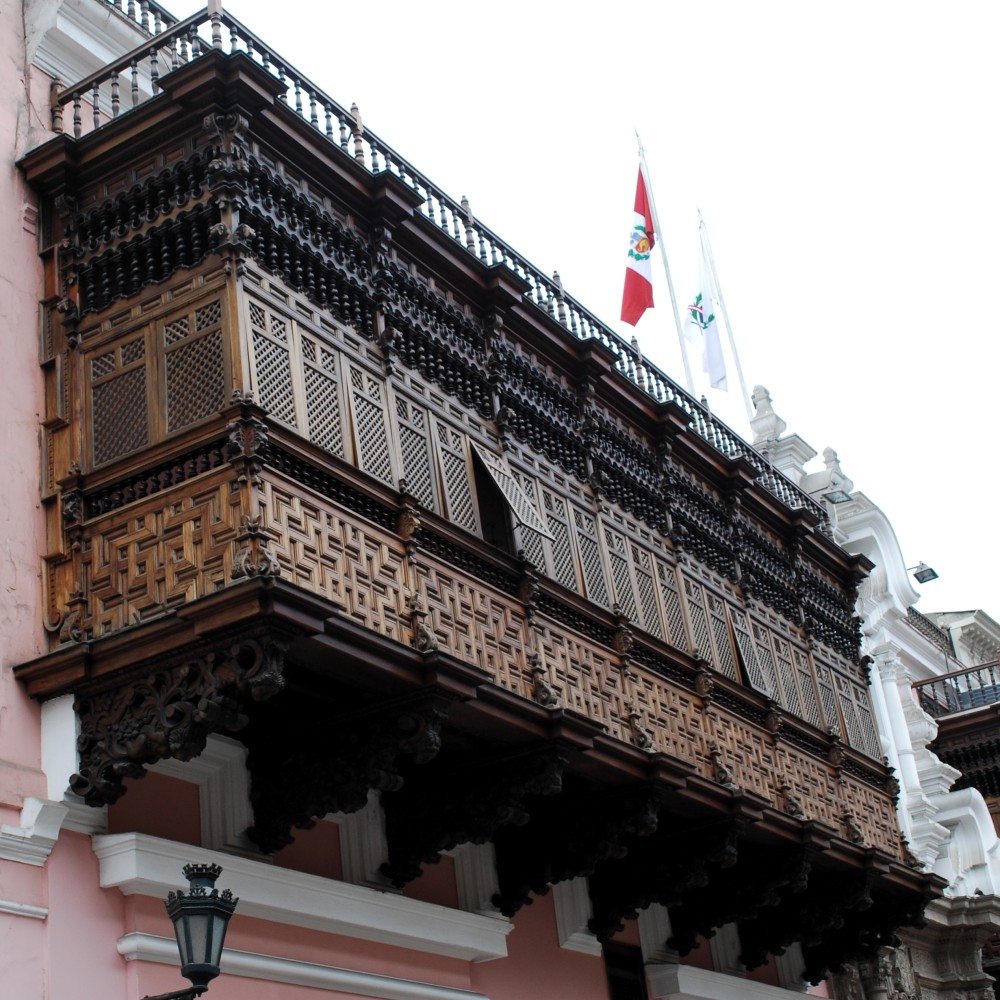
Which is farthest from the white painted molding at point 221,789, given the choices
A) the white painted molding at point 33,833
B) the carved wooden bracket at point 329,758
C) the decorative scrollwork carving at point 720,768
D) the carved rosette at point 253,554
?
the decorative scrollwork carving at point 720,768

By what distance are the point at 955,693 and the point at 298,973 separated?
15.8 metres

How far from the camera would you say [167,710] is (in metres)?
7.97

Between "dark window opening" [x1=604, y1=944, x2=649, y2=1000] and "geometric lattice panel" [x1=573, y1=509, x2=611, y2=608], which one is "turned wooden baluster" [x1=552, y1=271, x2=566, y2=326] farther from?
"dark window opening" [x1=604, y1=944, x2=649, y2=1000]

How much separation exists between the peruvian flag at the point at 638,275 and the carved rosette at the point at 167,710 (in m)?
9.62

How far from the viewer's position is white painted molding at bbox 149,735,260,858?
902cm

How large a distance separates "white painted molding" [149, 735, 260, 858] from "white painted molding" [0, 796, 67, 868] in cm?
87

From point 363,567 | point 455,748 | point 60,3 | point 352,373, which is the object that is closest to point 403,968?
point 455,748

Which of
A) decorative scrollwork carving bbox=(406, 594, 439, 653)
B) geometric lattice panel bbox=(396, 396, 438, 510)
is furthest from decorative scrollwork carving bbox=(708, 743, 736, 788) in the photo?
decorative scrollwork carving bbox=(406, 594, 439, 653)

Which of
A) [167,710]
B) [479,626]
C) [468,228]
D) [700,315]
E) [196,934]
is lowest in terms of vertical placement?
[196,934]

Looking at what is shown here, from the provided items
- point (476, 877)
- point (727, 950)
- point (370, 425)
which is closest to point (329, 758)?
point (370, 425)

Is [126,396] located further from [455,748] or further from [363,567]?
[455,748]

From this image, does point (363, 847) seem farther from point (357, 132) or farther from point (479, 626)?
point (357, 132)

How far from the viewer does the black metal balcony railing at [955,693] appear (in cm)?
2197

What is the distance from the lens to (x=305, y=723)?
9.11 m
